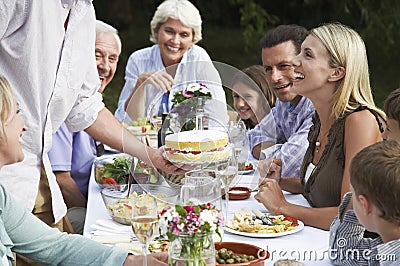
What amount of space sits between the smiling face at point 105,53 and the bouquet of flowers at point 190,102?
1581mm

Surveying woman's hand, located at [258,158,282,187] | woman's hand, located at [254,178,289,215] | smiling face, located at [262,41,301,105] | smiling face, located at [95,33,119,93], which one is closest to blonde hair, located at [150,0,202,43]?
smiling face, located at [95,33,119,93]

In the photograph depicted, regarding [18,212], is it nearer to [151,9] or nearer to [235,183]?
[235,183]

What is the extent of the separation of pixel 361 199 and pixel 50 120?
1.21 m

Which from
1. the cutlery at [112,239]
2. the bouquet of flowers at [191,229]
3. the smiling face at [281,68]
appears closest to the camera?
the bouquet of flowers at [191,229]

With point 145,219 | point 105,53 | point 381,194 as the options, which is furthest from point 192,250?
point 105,53

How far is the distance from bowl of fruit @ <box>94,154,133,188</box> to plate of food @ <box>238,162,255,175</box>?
467 mm

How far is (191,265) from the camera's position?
5.81ft

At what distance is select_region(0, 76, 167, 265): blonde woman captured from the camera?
2131 millimetres

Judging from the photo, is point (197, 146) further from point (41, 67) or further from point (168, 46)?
point (168, 46)

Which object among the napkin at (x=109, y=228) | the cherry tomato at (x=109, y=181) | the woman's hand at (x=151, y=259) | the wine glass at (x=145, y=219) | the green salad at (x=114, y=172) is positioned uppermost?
the wine glass at (x=145, y=219)

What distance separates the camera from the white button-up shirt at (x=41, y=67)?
2.47 meters

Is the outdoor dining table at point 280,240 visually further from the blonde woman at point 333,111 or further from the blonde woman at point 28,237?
the blonde woman at point 28,237

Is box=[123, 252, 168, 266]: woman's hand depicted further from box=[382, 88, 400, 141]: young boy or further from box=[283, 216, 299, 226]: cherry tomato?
box=[382, 88, 400, 141]: young boy

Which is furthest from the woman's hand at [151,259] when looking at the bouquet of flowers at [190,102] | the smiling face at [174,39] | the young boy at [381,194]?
the smiling face at [174,39]
